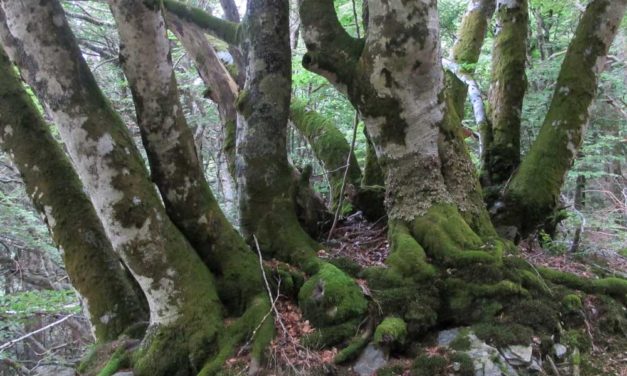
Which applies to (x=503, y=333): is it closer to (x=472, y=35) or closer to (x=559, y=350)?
(x=559, y=350)

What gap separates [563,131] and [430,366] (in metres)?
3.59

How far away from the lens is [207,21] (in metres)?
6.43

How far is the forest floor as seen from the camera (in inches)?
136

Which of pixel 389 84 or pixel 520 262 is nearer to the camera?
pixel 520 262

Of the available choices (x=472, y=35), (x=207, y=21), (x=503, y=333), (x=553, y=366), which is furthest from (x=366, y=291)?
(x=472, y=35)

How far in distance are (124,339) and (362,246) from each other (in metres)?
2.75

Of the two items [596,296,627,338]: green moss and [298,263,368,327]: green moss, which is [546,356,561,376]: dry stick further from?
[298,263,368,327]: green moss

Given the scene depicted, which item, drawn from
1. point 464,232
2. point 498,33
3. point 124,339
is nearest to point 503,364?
point 464,232

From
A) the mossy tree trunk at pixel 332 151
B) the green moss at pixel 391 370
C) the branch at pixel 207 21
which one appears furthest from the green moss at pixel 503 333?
the branch at pixel 207 21

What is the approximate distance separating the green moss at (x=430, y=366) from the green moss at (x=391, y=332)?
0.21m

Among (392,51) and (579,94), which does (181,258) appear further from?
(579,94)

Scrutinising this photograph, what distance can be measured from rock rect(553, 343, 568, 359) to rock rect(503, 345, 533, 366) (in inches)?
11.2

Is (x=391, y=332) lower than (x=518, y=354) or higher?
higher

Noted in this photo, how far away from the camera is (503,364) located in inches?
129
